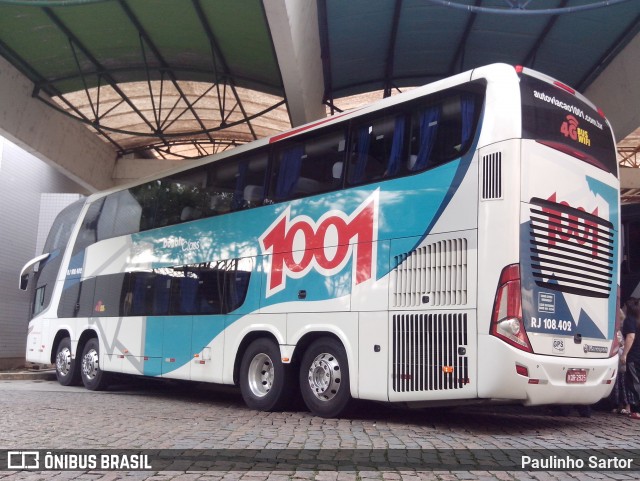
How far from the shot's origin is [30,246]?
2150cm

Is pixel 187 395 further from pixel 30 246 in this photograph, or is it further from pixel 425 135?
pixel 30 246

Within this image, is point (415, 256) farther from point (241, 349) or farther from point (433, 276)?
point (241, 349)

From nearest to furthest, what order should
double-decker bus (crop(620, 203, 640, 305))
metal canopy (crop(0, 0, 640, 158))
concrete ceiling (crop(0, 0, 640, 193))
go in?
double-decker bus (crop(620, 203, 640, 305)), concrete ceiling (crop(0, 0, 640, 193)), metal canopy (crop(0, 0, 640, 158))

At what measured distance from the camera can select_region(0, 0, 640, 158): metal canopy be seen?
42.9 ft

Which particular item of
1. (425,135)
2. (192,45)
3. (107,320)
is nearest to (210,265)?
(107,320)

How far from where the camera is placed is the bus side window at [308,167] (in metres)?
Result: 9.01

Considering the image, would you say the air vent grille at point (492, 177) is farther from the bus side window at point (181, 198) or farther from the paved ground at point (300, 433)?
the bus side window at point (181, 198)

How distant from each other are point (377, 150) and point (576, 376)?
356 cm

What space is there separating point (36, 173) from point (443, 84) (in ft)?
57.5

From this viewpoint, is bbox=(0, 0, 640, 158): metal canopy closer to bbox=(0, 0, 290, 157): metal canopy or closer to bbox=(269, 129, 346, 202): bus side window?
bbox=(0, 0, 290, 157): metal canopy

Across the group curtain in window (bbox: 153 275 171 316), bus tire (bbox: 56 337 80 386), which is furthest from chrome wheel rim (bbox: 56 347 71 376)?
curtain in window (bbox: 153 275 171 316)

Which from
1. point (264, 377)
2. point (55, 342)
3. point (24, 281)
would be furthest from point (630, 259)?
point (24, 281)

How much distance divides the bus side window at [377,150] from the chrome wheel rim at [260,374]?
292 cm

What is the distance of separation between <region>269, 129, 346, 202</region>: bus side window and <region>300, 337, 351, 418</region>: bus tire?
212 cm
